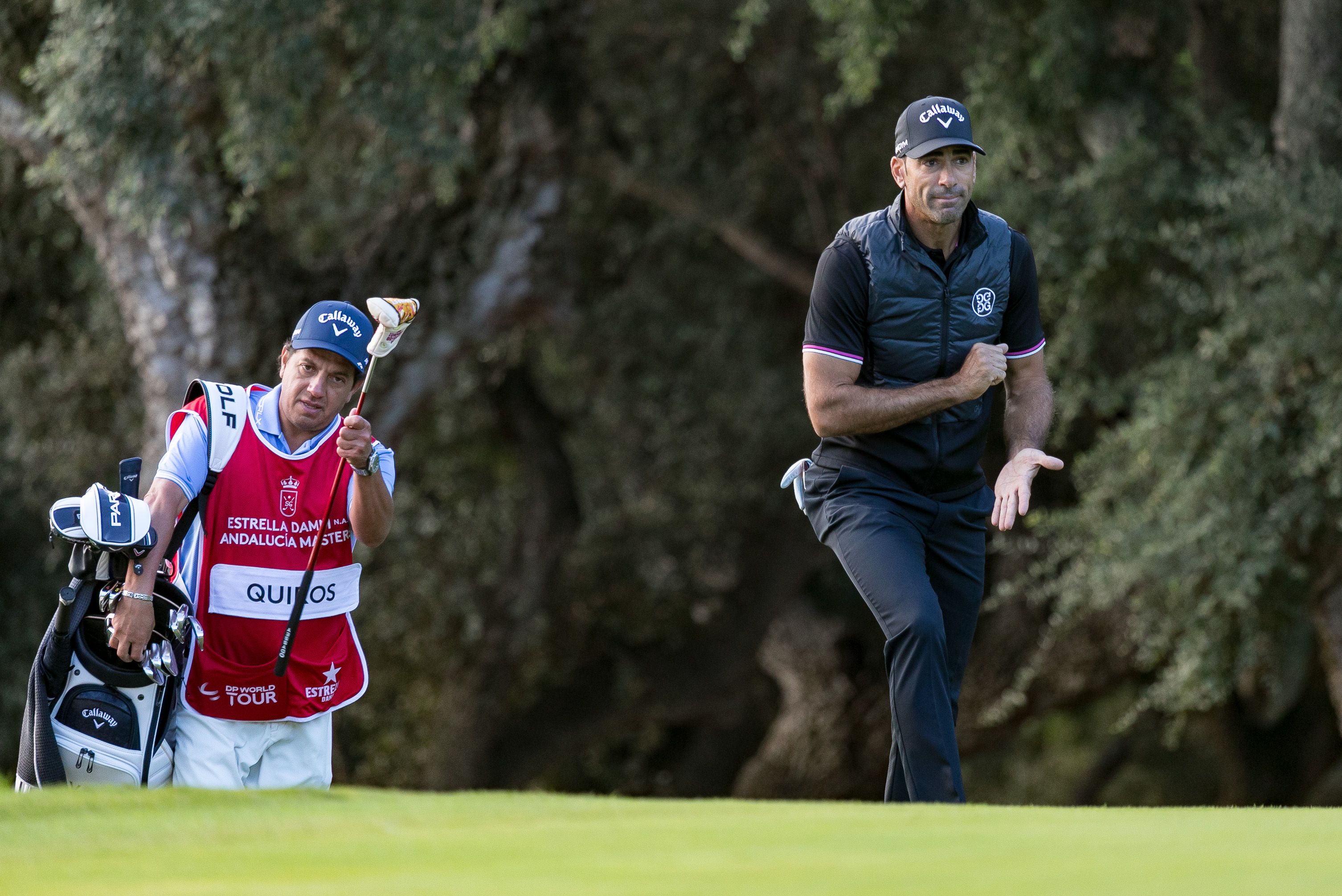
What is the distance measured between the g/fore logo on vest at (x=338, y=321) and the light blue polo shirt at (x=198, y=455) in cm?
25

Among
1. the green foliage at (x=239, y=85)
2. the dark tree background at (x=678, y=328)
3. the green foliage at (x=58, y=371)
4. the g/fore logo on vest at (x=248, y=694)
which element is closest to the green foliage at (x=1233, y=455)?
the dark tree background at (x=678, y=328)

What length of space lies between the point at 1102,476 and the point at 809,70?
423 centimetres

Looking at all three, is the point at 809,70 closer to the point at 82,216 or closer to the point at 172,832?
the point at 82,216

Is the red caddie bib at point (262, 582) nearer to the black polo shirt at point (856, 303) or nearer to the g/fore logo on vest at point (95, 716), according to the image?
the g/fore logo on vest at point (95, 716)

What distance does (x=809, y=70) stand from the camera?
40.7ft

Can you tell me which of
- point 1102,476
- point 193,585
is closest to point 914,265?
point 193,585

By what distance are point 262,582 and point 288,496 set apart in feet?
0.84

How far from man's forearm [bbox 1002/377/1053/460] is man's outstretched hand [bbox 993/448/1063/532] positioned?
0.41ft

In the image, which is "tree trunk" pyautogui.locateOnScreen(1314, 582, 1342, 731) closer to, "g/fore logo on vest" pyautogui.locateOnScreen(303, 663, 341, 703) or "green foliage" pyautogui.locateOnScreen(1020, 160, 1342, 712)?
"green foliage" pyautogui.locateOnScreen(1020, 160, 1342, 712)

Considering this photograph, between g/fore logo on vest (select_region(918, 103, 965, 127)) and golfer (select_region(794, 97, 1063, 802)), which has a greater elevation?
g/fore logo on vest (select_region(918, 103, 965, 127))

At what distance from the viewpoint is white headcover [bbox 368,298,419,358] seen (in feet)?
15.9

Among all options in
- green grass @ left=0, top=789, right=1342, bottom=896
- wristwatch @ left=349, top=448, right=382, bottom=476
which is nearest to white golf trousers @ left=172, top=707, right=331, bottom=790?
wristwatch @ left=349, top=448, right=382, bottom=476

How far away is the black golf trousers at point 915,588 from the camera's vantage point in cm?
424

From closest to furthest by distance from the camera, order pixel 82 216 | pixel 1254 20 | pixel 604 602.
→ pixel 82 216 < pixel 1254 20 < pixel 604 602
